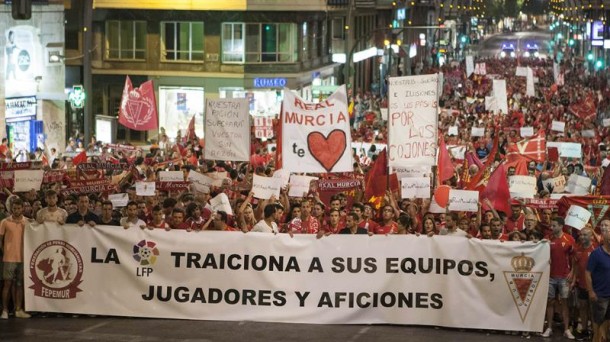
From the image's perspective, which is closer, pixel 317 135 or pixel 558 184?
pixel 317 135

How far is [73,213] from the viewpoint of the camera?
56.4 feet

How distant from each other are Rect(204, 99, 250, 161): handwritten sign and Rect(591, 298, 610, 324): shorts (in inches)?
294

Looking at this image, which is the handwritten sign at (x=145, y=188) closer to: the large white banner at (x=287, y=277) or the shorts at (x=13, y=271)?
the large white banner at (x=287, y=277)

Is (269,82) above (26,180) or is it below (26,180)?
above

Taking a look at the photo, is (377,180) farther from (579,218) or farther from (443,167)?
(579,218)

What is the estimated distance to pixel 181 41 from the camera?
54156 millimetres

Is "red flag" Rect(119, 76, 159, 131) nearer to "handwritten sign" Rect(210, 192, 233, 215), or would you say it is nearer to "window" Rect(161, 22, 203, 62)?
"handwritten sign" Rect(210, 192, 233, 215)

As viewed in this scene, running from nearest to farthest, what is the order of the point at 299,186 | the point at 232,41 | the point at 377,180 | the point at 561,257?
the point at 561,257 < the point at 299,186 < the point at 377,180 < the point at 232,41

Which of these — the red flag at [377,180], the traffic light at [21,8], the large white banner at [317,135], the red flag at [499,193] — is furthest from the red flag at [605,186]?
the traffic light at [21,8]

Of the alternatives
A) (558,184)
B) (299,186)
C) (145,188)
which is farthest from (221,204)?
(558,184)

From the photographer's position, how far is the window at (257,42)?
53.6m

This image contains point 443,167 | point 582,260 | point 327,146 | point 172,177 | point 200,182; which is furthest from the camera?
point 443,167

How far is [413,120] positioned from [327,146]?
4.03ft

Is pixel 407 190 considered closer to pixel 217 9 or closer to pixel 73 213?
pixel 73 213
